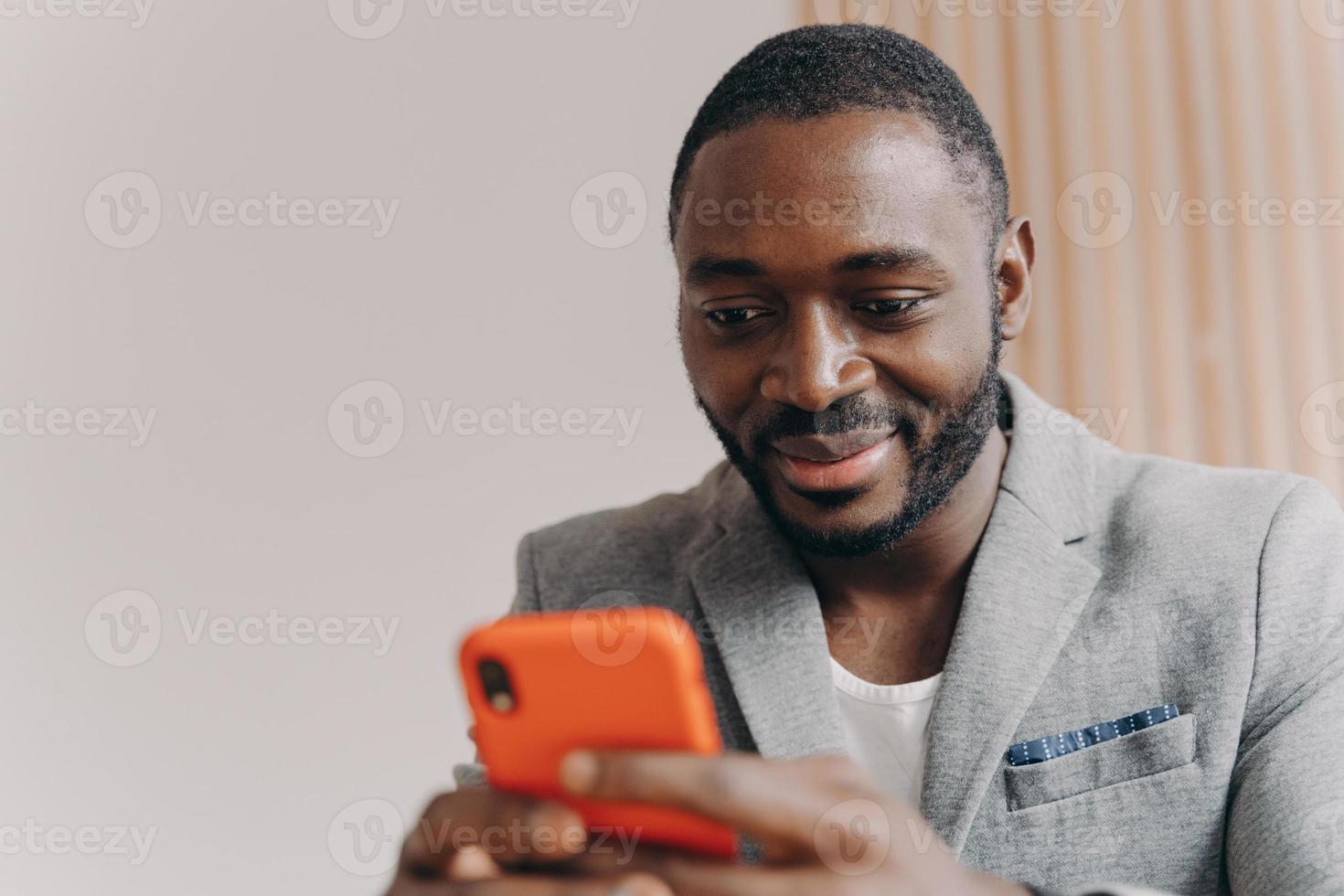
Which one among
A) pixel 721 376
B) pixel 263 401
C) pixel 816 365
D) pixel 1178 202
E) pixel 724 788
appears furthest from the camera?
pixel 1178 202

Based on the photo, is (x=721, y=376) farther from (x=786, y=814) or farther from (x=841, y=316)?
(x=786, y=814)

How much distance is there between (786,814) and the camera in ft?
2.41

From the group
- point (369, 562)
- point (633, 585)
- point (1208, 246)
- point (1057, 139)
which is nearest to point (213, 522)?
point (369, 562)

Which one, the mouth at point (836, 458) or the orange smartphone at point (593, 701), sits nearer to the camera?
the orange smartphone at point (593, 701)

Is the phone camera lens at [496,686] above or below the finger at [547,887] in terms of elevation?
above

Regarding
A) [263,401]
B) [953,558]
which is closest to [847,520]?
[953,558]

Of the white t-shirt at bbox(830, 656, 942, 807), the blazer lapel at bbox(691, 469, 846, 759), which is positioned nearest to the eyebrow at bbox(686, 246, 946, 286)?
the blazer lapel at bbox(691, 469, 846, 759)

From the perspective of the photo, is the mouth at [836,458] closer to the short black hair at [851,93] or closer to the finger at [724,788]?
the short black hair at [851,93]

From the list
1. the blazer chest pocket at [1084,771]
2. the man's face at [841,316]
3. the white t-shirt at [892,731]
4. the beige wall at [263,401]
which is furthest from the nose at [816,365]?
the beige wall at [263,401]

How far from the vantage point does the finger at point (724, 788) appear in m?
0.73

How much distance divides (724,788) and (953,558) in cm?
84

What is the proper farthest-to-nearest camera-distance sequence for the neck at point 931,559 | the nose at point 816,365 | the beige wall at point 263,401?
the beige wall at point 263,401 < the neck at point 931,559 < the nose at point 816,365

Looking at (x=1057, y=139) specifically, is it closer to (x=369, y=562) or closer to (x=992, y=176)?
(x=992, y=176)

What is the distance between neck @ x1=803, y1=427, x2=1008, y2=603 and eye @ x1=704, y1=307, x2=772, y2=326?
12.9 inches
